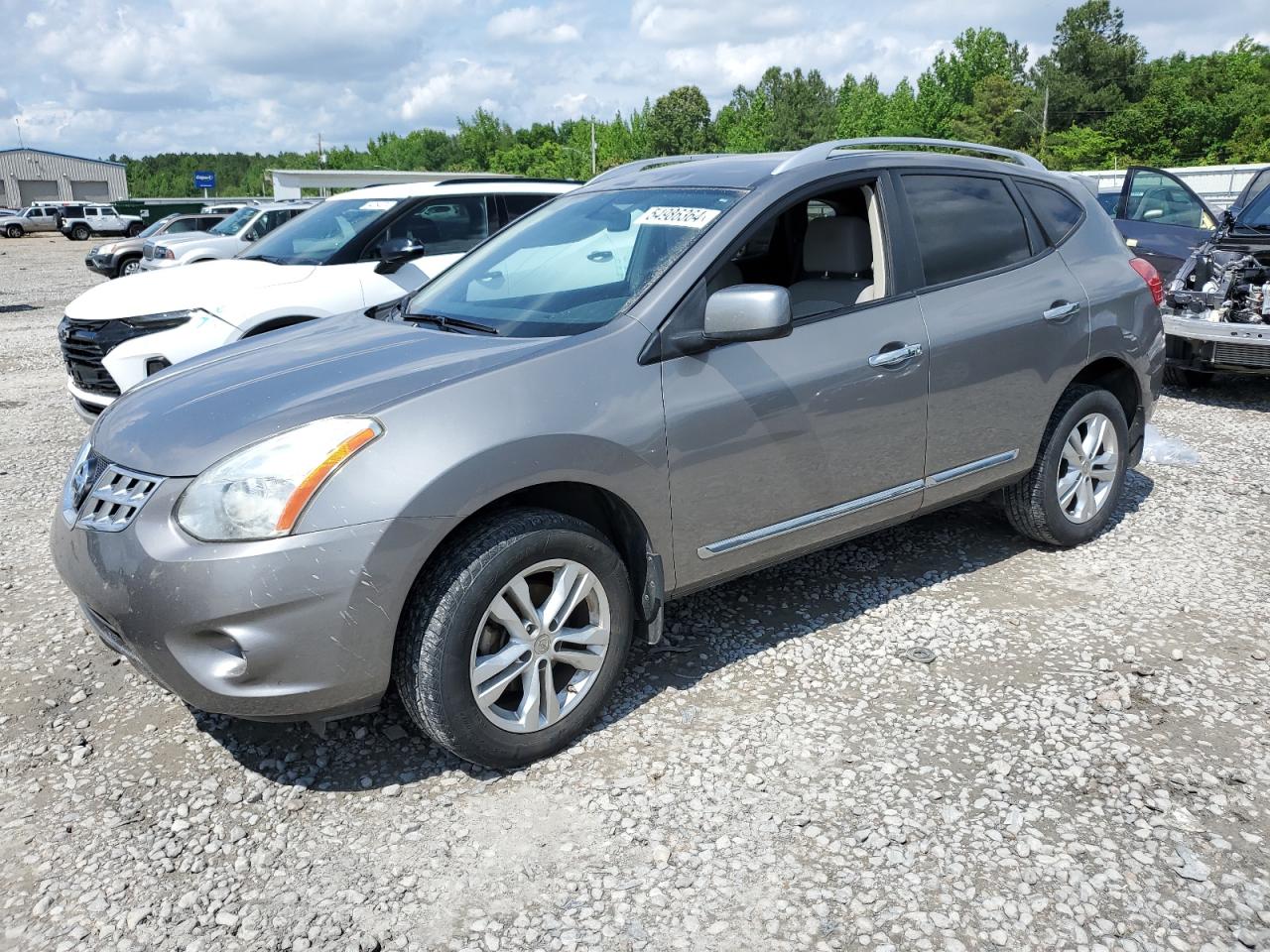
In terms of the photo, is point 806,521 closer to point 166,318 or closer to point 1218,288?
point 166,318

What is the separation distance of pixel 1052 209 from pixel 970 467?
1341 mm

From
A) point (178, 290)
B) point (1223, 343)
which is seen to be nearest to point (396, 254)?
point (178, 290)

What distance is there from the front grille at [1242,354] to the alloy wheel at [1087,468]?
11.4 ft

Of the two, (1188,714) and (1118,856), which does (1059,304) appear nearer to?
(1188,714)

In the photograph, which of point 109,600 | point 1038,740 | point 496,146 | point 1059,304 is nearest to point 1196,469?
point 1059,304

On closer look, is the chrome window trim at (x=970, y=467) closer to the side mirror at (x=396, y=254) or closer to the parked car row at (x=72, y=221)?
the side mirror at (x=396, y=254)

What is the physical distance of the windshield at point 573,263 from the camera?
11.2ft

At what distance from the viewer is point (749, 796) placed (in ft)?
9.68

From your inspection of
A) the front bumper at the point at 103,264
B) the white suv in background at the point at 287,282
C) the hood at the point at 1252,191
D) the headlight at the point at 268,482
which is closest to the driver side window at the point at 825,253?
the headlight at the point at 268,482

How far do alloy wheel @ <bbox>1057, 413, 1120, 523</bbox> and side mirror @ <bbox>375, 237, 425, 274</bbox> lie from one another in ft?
14.4

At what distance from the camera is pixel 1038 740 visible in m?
3.19

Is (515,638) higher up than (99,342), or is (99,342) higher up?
(99,342)

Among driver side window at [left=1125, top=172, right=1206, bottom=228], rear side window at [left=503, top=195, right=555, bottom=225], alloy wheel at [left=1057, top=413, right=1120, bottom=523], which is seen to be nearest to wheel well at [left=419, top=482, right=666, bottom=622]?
alloy wheel at [left=1057, top=413, right=1120, bottom=523]

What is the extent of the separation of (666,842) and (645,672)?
3.27 ft
